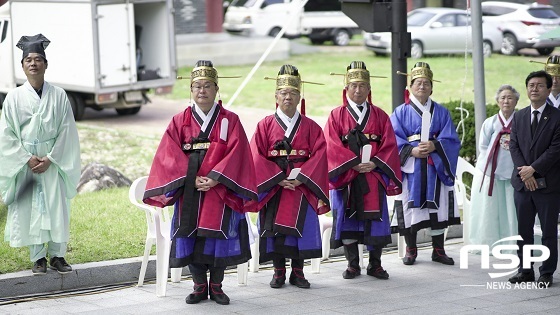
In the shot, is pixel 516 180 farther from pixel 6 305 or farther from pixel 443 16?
pixel 443 16

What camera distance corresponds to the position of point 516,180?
862cm

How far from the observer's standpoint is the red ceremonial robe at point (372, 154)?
352 inches

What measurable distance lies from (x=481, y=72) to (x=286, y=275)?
326cm

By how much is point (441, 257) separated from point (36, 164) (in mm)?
3756

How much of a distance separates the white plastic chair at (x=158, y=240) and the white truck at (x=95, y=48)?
1015 cm

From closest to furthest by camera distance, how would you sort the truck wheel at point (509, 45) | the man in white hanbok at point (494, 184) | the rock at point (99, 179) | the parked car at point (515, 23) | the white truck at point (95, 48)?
the man in white hanbok at point (494, 184) < the rock at point (99, 179) < the parked car at point (515, 23) < the white truck at point (95, 48) < the truck wheel at point (509, 45)

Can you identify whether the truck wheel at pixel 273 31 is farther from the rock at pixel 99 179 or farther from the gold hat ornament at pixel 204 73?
the gold hat ornament at pixel 204 73

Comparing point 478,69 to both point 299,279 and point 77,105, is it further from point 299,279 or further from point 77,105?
point 77,105

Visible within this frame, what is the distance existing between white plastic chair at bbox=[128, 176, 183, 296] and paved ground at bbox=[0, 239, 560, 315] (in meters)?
0.12

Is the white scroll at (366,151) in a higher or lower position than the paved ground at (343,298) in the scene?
higher

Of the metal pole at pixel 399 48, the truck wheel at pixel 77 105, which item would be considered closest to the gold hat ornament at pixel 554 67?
the metal pole at pixel 399 48

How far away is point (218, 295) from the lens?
8109 mm

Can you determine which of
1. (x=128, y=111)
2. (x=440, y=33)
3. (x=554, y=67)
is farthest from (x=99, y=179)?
(x=440, y=33)

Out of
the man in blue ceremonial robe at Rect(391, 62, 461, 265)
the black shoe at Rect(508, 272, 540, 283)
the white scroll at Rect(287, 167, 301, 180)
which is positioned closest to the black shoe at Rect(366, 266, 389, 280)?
the man in blue ceremonial robe at Rect(391, 62, 461, 265)
